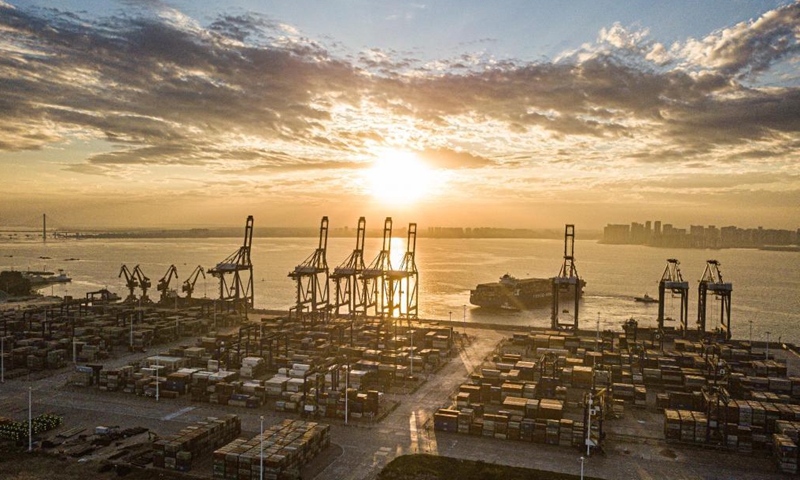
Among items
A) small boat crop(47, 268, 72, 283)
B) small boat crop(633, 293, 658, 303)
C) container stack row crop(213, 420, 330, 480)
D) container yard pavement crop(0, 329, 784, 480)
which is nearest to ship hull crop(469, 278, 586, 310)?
small boat crop(633, 293, 658, 303)

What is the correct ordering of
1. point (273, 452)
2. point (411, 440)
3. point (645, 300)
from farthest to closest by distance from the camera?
point (645, 300) → point (411, 440) → point (273, 452)

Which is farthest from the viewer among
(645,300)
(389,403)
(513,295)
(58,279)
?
(58,279)

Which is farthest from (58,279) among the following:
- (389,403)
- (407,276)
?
(389,403)

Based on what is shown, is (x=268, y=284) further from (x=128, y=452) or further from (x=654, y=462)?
(x=654, y=462)

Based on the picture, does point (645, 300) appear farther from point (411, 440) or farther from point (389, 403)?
point (411, 440)

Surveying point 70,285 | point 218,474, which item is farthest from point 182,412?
point 70,285

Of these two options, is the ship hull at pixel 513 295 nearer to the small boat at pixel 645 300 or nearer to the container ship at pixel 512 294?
the container ship at pixel 512 294

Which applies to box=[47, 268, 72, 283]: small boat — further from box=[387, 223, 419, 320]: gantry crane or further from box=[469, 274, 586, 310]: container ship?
box=[469, 274, 586, 310]: container ship
